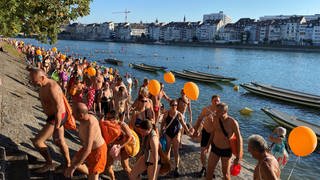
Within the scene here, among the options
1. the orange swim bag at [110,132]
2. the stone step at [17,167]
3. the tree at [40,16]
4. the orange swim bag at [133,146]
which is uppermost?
the tree at [40,16]

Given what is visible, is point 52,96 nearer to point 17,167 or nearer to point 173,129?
point 17,167

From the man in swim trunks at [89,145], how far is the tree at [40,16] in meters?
9.48

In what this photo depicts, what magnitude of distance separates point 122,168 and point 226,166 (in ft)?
8.49

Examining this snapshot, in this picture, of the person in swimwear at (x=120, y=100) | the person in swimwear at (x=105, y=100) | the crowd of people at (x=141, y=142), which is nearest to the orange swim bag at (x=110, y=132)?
the crowd of people at (x=141, y=142)

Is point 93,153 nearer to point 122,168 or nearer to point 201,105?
point 122,168

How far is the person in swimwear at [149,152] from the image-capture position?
631 centimetres

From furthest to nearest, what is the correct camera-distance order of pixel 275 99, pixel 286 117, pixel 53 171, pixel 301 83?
pixel 301 83, pixel 275 99, pixel 286 117, pixel 53 171

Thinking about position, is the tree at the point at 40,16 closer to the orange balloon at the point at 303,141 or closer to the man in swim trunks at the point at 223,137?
the man in swim trunks at the point at 223,137

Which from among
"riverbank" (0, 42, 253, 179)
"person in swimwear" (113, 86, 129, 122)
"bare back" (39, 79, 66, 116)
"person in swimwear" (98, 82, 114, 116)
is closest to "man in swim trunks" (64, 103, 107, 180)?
"bare back" (39, 79, 66, 116)

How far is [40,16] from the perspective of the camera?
16.8 m

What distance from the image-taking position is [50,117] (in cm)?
663

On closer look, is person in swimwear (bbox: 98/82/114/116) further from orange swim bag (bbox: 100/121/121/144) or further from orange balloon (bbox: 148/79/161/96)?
orange swim bag (bbox: 100/121/121/144)

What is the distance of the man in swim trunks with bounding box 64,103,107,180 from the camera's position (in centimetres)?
581

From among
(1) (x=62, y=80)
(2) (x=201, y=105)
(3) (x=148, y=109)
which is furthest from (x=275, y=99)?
(3) (x=148, y=109)
